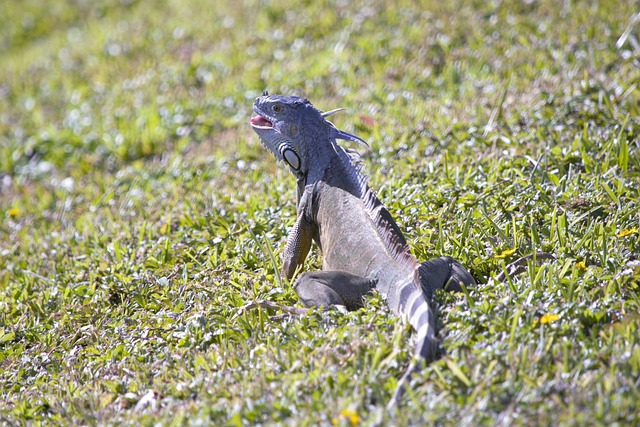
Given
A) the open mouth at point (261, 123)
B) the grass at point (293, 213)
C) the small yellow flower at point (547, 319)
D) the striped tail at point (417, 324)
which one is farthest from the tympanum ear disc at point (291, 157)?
the small yellow flower at point (547, 319)

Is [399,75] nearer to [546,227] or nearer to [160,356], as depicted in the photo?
[546,227]

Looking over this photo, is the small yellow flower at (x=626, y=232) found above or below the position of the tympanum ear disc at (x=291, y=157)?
below

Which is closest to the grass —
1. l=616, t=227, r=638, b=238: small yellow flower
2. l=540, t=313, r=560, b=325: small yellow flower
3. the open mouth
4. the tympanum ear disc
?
l=540, t=313, r=560, b=325: small yellow flower

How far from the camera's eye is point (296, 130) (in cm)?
464

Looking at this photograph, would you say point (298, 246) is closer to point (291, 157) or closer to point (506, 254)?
point (291, 157)

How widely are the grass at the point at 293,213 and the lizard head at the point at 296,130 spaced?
67cm

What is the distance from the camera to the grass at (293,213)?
10.9 feet

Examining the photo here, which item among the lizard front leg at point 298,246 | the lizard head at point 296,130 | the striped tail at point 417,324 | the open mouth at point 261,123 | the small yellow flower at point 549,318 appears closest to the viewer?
the striped tail at point 417,324

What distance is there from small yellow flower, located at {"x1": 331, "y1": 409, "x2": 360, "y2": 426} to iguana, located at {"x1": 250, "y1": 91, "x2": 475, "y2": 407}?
0.17m

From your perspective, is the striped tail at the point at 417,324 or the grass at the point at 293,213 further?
the grass at the point at 293,213

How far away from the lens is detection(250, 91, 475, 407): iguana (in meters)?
3.71

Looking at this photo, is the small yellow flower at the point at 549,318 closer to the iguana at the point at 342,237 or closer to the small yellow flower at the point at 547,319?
the small yellow flower at the point at 547,319

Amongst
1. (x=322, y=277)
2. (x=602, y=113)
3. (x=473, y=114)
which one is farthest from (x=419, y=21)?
(x=322, y=277)

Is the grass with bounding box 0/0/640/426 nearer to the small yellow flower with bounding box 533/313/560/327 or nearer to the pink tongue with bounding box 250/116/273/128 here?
the small yellow flower with bounding box 533/313/560/327
